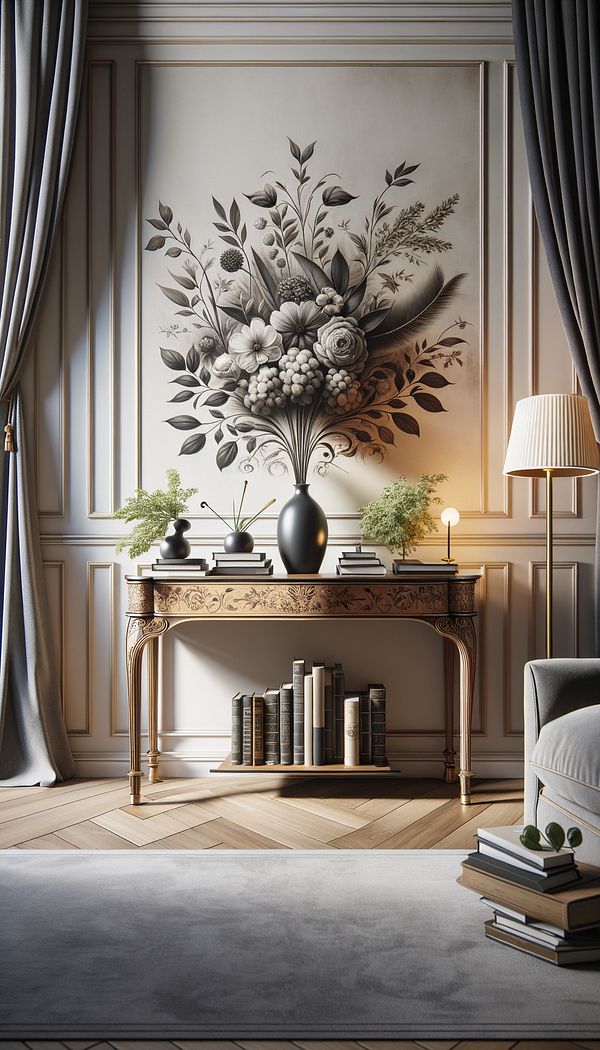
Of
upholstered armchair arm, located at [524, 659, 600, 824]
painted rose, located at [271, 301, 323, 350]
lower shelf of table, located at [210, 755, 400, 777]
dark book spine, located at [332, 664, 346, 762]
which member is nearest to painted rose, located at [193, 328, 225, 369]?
painted rose, located at [271, 301, 323, 350]

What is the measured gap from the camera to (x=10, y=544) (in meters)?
2.70

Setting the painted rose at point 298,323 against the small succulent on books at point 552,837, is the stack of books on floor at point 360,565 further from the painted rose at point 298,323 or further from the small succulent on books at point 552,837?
the small succulent on books at point 552,837

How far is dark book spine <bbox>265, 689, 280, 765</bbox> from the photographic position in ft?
8.23

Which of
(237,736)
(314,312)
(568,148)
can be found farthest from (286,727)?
(568,148)

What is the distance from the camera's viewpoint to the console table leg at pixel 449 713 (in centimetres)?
270

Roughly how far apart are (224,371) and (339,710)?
1.34 m

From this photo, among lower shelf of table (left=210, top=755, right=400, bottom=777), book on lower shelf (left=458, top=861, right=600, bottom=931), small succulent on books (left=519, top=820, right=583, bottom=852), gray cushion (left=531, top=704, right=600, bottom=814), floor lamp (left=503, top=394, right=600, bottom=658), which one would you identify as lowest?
lower shelf of table (left=210, top=755, right=400, bottom=777)

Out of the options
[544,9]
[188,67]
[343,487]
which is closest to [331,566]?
[343,487]

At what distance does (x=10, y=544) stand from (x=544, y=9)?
281 cm

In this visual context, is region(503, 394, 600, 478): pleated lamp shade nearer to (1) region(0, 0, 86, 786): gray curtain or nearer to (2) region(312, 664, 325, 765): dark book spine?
(2) region(312, 664, 325, 765): dark book spine

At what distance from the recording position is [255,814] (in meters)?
2.36

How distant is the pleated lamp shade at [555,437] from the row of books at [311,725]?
0.95 meters

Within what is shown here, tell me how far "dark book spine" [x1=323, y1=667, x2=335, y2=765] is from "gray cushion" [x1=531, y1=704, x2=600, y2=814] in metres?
0.85

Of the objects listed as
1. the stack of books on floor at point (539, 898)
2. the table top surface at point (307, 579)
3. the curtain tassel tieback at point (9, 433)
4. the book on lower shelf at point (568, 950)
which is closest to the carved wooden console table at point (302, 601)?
the table top surface at point (307, 579)
